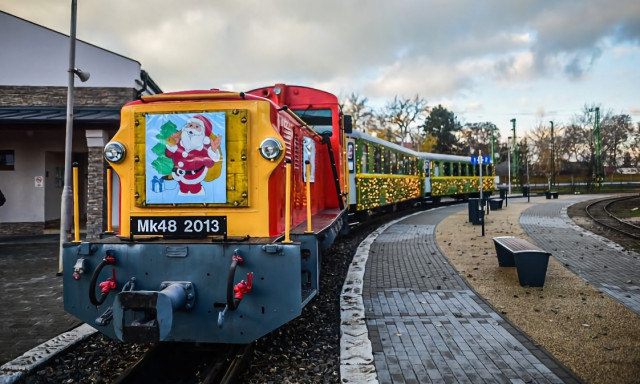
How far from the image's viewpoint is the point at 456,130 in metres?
59.8

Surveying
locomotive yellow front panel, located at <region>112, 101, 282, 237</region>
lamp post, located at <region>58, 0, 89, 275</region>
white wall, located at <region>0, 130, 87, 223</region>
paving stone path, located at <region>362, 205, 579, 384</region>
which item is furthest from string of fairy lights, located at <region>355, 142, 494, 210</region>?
white wall, located at <region>0, 130, 87, 223</region>

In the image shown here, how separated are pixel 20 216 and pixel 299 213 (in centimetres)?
1240

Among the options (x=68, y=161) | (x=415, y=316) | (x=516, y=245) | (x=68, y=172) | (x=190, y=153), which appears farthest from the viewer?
(x=68, y=161)

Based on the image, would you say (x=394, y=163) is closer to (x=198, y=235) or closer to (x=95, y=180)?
(x=95, y=180)

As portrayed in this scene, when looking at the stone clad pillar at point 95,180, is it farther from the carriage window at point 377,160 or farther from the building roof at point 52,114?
the carriage window at point 377,160

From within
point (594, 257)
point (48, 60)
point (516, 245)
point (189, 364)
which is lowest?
point (189, 364)

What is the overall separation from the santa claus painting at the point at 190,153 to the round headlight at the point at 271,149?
1.48ft

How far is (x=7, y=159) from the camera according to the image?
1409cm

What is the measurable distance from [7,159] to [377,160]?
1203cm

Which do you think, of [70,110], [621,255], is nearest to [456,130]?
[621,255]

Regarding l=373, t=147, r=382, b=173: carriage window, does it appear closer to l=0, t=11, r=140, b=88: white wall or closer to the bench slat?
the bench slat

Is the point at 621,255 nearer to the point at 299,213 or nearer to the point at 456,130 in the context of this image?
the point at 299,213

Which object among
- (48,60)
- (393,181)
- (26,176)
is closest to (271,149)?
(48,60)

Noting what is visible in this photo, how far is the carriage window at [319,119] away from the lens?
8.28 metres
